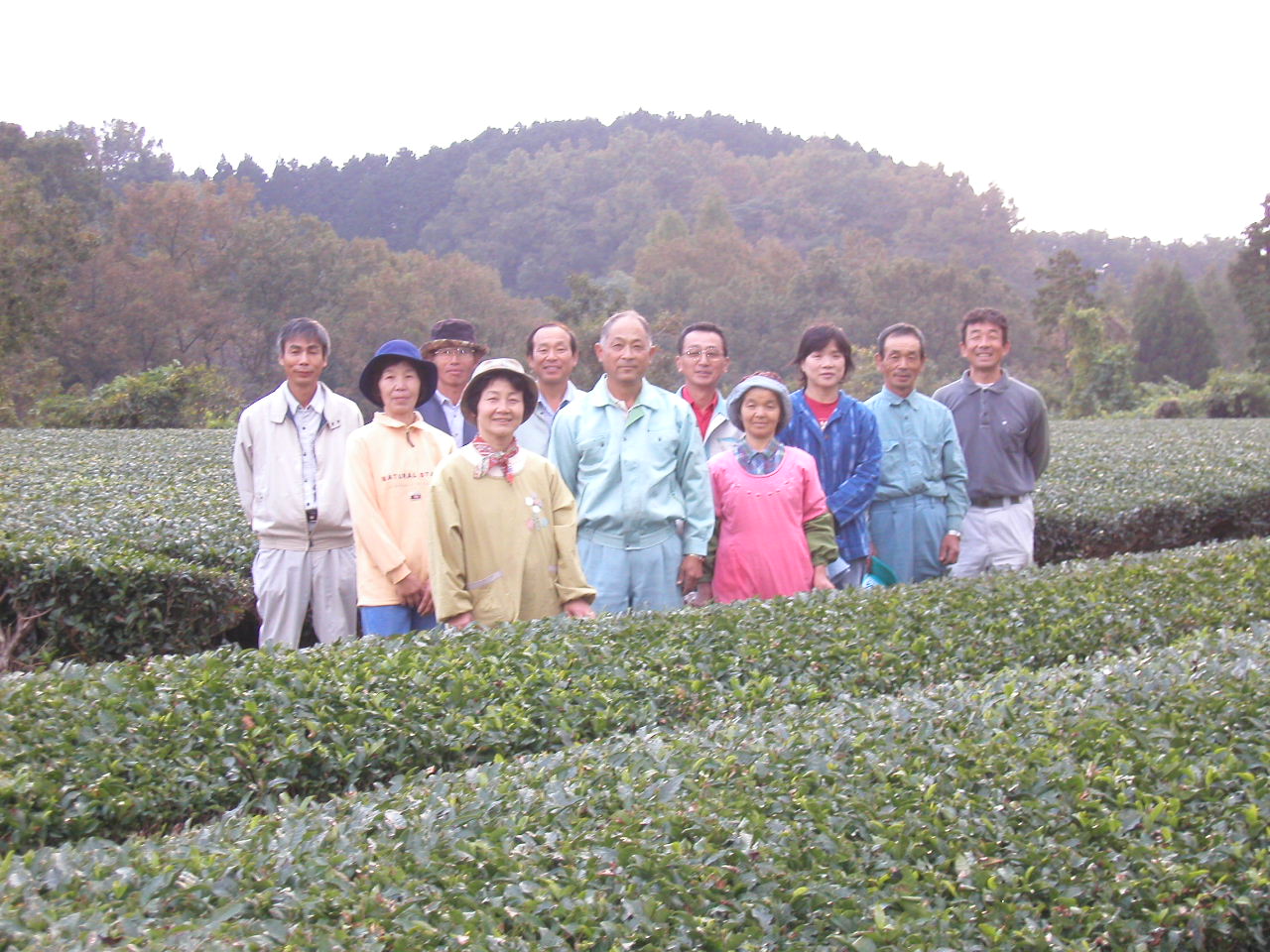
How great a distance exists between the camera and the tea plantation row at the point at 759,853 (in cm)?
216

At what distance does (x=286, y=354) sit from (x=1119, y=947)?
12.3 ft

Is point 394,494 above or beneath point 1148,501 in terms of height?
above

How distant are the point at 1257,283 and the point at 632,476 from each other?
36250 mm

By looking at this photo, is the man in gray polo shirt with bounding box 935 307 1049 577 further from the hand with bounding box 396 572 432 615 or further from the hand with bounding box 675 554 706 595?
the hand with bounding box 396 572 432 615

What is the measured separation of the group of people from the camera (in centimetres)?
443

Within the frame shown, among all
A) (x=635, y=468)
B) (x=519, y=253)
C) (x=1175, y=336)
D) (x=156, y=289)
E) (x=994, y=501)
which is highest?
(x=519, y=253)

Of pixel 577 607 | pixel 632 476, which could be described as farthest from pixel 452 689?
pixel 632 476

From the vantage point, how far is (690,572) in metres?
4.85

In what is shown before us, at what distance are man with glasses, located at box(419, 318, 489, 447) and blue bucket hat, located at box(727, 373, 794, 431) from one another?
1.28m

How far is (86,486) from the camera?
8586 mm

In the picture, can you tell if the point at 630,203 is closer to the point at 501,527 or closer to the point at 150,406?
the point at 150,406

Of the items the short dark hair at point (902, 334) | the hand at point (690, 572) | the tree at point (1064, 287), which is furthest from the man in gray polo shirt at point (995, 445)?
the tree at point (1064, 287)

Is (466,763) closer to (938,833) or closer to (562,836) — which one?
(562,836)

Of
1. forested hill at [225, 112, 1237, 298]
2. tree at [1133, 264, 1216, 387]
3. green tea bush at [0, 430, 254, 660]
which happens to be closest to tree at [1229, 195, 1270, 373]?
tree at [1133, 264, 1216, 387]
